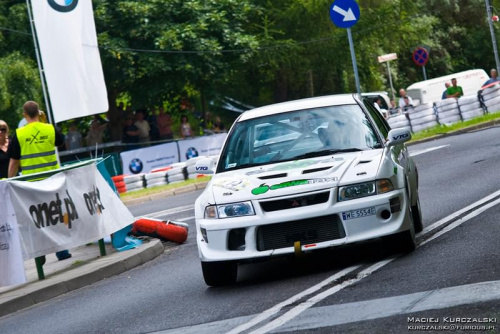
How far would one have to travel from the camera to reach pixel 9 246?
1145 cm

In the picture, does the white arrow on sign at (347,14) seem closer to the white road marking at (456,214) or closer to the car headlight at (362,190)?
the white road marking at (456,214)

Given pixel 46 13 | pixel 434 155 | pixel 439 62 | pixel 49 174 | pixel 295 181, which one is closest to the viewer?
pixel 295 181

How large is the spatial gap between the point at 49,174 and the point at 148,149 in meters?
19.7

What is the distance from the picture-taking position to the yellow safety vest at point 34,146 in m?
13.3

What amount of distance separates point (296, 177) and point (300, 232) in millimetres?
474

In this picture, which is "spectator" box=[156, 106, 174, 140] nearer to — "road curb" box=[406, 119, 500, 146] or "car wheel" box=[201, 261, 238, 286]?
"road curb" box=[406, 119, 500, 146]

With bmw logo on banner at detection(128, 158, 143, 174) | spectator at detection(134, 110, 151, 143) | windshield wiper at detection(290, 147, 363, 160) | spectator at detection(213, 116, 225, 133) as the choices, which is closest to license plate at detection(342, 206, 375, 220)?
windshield wiper at detection(290, 147, 363, 160)

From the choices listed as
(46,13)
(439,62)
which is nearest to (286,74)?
(439,62)

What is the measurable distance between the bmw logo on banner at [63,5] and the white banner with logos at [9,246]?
10512 mm

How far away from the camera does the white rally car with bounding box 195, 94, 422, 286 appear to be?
9445mm

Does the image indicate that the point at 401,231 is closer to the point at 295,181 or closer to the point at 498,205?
the point at 295,181

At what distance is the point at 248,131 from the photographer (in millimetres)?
10969

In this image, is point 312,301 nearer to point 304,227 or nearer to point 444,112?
point 304,227

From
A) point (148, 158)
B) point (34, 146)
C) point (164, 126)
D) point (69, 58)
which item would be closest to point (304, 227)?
point (34, 146)
